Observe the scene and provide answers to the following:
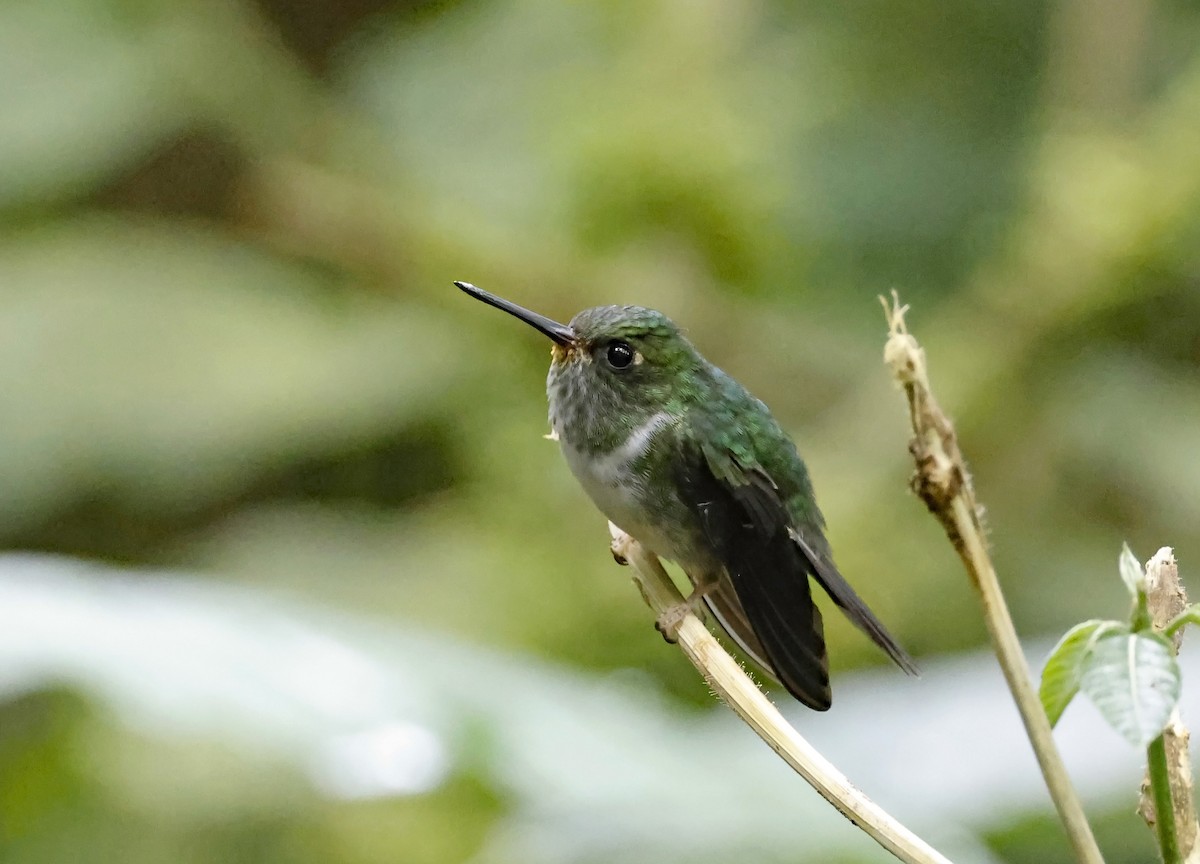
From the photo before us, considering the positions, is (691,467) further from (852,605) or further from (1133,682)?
(1133,682)

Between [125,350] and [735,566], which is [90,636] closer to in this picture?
[735,566]

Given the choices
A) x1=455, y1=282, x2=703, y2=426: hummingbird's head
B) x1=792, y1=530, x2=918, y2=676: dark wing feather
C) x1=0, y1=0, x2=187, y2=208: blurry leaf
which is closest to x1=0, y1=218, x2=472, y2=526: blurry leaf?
x1=0, y1=0, x2=187, y2=208: blurry leaf

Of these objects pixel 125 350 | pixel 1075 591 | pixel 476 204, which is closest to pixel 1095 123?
pixel 1075 591

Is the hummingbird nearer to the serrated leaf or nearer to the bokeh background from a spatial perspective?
the bokeh background

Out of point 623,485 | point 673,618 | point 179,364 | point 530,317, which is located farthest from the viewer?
point 179,364

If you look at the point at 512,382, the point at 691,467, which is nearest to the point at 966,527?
the point at 691,467

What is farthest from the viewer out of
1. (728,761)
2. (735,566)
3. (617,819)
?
(728,761)
